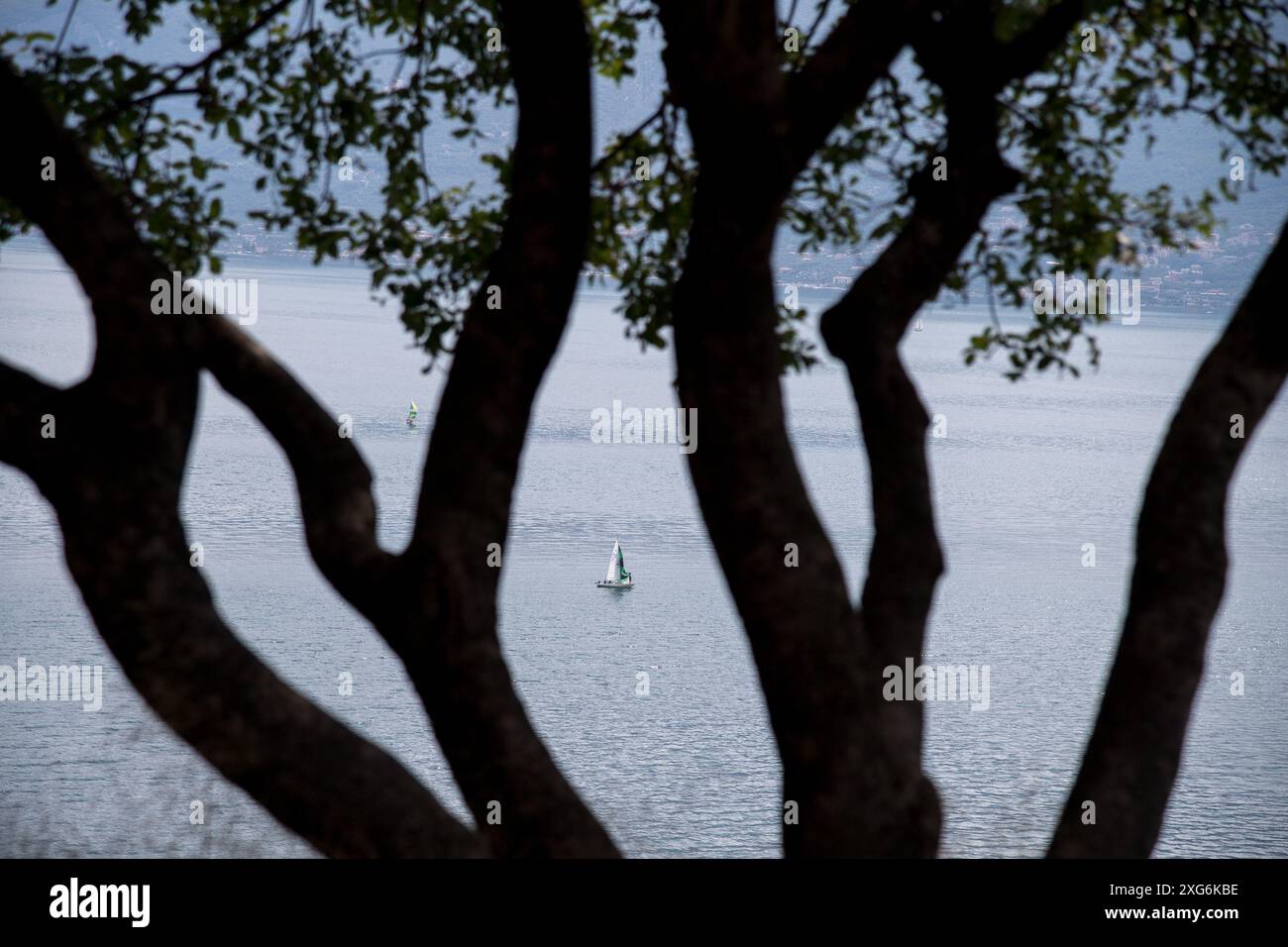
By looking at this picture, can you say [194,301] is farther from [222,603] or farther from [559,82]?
[222,603]

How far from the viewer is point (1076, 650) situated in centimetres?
5638

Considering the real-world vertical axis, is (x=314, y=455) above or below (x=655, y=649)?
above

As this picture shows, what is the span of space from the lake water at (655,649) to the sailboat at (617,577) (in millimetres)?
764

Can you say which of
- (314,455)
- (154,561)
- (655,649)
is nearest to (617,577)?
(655,649)

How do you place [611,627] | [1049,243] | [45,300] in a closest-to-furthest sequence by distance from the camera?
[1049,243] < [611,627] < [45,300]

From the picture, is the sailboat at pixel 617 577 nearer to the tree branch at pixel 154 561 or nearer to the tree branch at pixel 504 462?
the tree branch at pixel 504 462

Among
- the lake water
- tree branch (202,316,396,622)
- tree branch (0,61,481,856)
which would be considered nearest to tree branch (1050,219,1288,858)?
the lake water

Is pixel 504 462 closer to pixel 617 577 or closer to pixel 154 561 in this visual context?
pixel 154 561

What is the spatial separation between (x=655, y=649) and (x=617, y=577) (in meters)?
6.71

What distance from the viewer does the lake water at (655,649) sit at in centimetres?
3900

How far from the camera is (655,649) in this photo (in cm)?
5356

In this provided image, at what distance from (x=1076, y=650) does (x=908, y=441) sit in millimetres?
52364
